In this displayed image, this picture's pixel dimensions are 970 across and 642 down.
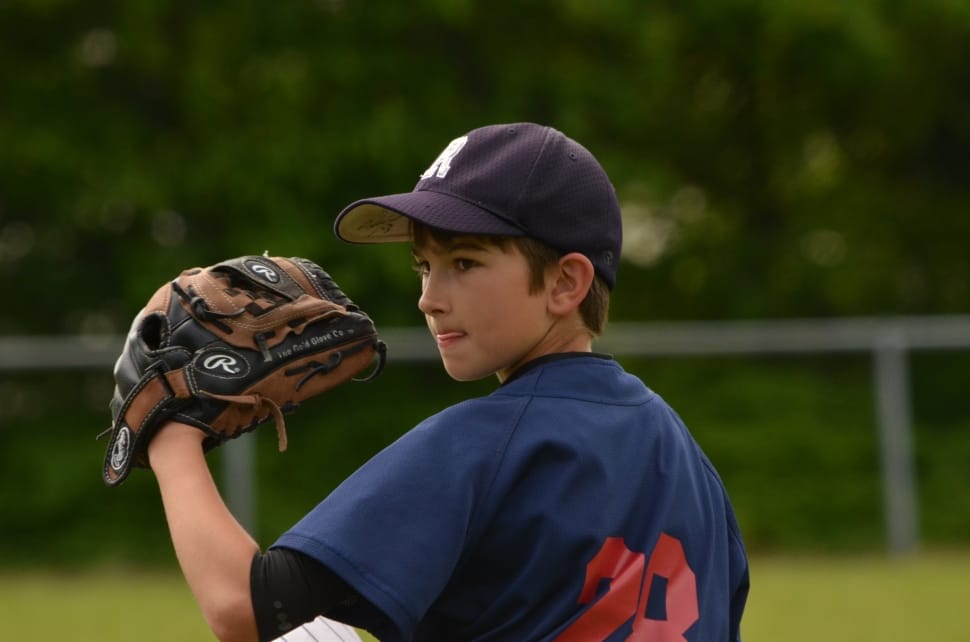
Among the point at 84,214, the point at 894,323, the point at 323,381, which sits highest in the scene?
the point at 323,381

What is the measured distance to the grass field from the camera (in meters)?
6.80

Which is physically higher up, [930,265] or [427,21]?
[427,21]

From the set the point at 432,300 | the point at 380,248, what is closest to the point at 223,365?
the point at 432,300

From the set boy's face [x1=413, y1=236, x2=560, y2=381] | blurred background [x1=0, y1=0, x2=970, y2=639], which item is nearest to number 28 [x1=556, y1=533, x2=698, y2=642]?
boy's face [x1=413, y1=236, x2=560, y2=381]

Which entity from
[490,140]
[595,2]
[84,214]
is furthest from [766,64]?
[490,140]

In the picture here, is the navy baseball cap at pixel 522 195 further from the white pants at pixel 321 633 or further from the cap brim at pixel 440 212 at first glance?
the white pants at pixel 321 633

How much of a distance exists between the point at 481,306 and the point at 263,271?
0.37 meters

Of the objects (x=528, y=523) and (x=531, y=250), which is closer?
(x=528, y=523)

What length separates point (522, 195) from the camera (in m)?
2.13

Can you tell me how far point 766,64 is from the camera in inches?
490

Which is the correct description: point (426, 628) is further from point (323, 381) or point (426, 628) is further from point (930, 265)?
point (930, 265)

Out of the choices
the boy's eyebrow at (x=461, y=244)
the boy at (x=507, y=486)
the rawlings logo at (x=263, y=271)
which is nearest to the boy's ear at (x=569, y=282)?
the boy at (x=507, y=486)

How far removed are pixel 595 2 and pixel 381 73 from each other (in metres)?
1.71

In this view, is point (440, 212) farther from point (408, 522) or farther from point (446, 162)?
point (408, 522)
